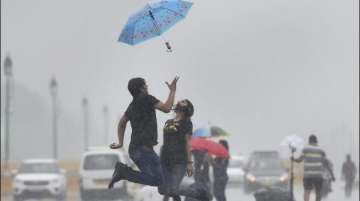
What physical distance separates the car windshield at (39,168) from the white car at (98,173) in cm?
304

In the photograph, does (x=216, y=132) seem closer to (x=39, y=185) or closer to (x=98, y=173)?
(x=98, y=173)

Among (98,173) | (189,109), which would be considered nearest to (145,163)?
(189,109)

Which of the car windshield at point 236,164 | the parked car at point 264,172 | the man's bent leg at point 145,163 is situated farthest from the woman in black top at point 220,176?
the car windshield at point 236,164

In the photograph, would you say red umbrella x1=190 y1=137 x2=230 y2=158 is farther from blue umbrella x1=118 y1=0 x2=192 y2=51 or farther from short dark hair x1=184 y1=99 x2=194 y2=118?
blue umbrella x1=118 y1=0 x2=192 y2=51

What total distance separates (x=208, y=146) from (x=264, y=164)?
20.2 metres

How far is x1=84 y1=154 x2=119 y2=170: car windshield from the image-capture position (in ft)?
126

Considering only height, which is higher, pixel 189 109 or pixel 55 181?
pixel 189 109

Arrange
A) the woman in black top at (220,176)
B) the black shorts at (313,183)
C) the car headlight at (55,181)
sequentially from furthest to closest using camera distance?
the car headlight at (55,181) → the woman in black top at (220,176) → the black shorts at (313,183)

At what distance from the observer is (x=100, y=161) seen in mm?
38594

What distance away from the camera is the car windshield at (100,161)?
38438 mm

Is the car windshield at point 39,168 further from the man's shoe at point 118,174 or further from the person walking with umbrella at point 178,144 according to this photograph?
the man's shoe at point 118,174

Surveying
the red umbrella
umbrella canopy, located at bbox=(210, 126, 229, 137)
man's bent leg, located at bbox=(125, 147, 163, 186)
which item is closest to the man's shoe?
man's bent leg, located at bbox=(125, 147, 163, 186)

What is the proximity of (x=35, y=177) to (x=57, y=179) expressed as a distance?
2.58 feet

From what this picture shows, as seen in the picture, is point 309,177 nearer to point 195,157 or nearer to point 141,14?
point 195,157
